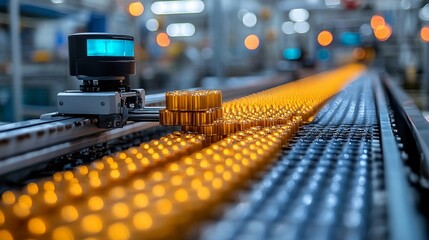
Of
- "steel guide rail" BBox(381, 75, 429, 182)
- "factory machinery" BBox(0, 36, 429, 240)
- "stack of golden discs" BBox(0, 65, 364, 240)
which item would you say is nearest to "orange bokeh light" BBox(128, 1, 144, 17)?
"steel guide rail" BBox(381, 75, 429, 182)

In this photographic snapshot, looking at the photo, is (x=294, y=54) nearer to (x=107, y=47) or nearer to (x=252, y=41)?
(x=252, y=41)

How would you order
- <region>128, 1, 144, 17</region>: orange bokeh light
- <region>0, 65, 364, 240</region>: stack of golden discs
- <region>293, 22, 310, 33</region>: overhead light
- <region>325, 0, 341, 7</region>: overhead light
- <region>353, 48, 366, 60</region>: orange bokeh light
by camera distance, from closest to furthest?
1. <region>0, 65, 364, 240</region>: stack of golden discs
2. <region>128, 1, 144, 17</region>: orange bokeh light
3. <region>325, 0, 341, 7</region>: overhead light
4. <region>353, 48, 366, 60</region>: orange bokeh light
5. <region>293, 22, 310, 33</region>: overhead light

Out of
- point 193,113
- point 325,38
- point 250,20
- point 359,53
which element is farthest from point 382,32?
point 193,113

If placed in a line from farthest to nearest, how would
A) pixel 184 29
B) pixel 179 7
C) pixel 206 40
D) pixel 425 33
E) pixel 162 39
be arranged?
1. pixel 184 29
2. pixel 179 7
3. pixel 206 40
4. pixel 162 39
5. pixel 425 33

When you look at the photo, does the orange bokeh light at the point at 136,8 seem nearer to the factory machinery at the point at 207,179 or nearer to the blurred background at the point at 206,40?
the blurred background at the point at 206,40

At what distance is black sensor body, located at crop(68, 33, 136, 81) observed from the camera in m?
1.82

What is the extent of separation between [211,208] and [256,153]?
464 mm

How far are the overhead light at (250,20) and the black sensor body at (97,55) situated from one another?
14.0 meters

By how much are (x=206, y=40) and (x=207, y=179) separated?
13815 mm

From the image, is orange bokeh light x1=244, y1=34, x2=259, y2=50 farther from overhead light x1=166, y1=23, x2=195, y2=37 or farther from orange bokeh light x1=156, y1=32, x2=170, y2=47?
orange bokeh light x1=156, y1=32, x2=170, y2=47

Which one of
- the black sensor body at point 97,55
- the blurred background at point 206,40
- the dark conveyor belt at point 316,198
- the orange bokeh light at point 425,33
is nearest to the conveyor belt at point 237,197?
the dark conveyor belt at point 316,198

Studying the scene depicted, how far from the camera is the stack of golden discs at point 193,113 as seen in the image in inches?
71.9

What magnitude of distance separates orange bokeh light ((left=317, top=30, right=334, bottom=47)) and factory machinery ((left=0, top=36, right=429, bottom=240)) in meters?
12.7

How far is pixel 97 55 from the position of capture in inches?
72.4
